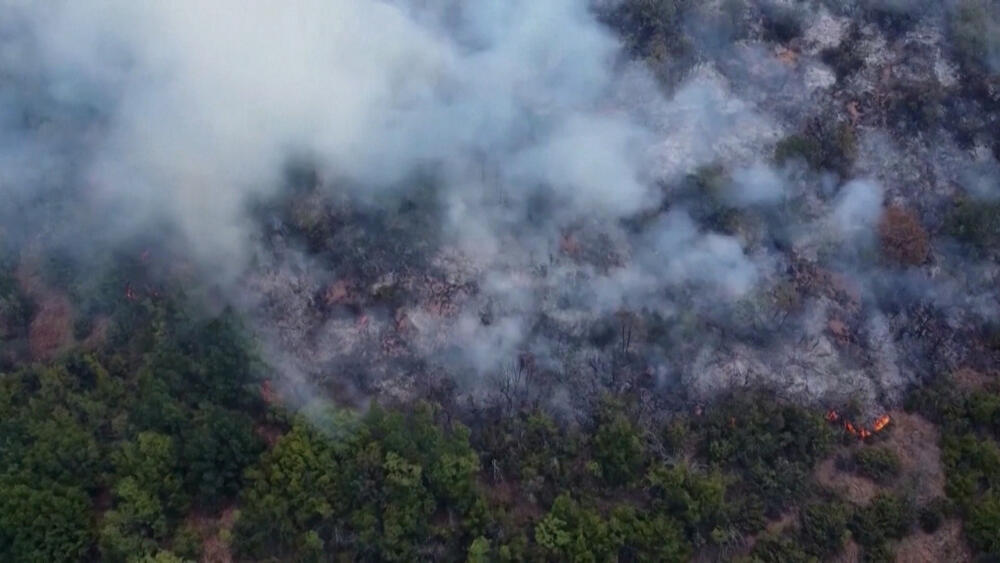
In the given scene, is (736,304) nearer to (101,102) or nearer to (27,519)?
(27,519)

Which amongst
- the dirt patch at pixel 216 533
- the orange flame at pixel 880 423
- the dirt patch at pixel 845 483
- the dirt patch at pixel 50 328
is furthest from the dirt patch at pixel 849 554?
the dirt patch at pixel 50 328

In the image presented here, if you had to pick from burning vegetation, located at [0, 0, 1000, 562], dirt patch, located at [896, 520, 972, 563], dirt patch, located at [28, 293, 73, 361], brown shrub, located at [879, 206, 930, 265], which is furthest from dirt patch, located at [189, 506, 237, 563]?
brown shrub, located at [879, 206, 930, 265]

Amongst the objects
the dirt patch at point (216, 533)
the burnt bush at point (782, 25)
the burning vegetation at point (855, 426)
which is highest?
the burnt bush at point (782, 25)

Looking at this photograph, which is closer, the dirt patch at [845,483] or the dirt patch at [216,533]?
the dirt patch at [216,533]

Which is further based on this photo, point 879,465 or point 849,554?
point 879,465

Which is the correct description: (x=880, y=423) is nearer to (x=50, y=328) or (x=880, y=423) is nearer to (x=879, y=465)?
(x=879, y=465)

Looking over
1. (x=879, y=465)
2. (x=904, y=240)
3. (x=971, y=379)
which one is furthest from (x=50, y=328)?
(x=971, y=379)

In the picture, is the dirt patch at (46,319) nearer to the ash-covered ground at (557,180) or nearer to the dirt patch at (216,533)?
the ash-covered ground at (557,180)
